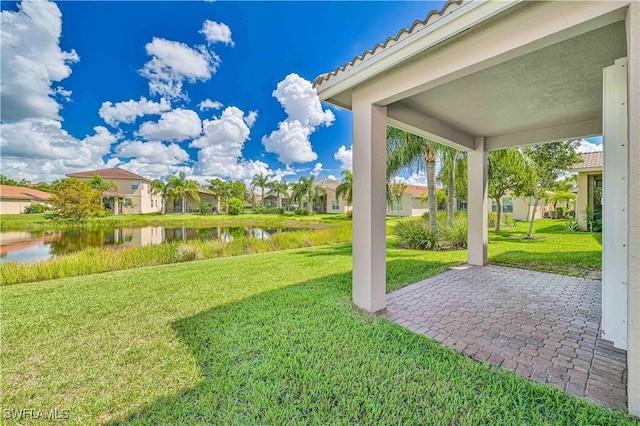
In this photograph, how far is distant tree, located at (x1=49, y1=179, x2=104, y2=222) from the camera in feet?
75.5

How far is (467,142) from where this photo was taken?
21.5 feet

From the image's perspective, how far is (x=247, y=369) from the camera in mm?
2643

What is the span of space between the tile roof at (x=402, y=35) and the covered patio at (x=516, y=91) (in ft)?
0.04

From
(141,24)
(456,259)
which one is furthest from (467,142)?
(141,24)

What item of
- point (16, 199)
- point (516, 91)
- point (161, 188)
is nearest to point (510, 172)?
point (516, 91)

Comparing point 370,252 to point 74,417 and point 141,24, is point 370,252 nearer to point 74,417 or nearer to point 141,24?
point 74,417

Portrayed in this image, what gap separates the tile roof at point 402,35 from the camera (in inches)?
104

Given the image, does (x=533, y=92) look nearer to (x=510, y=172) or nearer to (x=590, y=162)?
(x=510, y=172)

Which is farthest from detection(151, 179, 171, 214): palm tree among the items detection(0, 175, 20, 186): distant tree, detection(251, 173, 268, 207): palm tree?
detection(0, 175, 20, 186): distant tree

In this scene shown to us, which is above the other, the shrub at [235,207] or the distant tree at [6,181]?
the distant tree at [6,181]

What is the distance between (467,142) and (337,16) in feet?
19.0

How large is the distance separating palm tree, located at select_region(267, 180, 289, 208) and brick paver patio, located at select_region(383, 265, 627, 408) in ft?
151

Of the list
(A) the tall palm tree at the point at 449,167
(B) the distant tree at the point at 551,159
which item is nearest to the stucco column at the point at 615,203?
(A) the tall palm tree at the point at 449,167

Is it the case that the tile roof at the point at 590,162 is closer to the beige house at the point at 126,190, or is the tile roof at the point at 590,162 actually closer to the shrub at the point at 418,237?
the shrub at the point at 418,237
